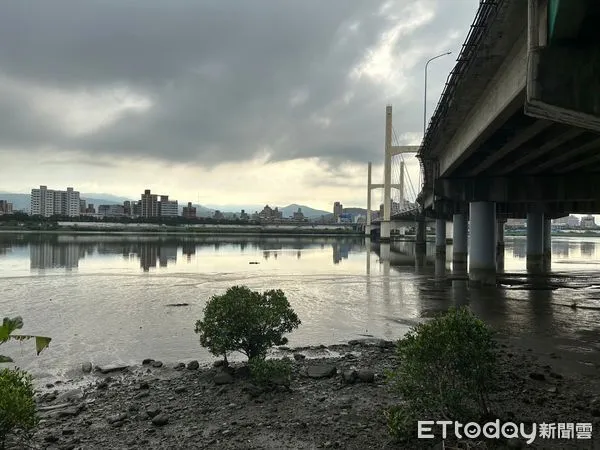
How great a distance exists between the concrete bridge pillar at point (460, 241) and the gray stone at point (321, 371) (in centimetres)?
4312

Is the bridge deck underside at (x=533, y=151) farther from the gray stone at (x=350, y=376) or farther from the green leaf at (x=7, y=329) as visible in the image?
the green leaf at (x=7, y=329)

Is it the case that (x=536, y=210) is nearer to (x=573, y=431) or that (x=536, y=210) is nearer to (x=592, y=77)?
(x=592, y=77)

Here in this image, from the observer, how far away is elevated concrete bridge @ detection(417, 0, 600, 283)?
356 inches

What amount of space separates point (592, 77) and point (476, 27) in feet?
17.0

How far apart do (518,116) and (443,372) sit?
12.6m

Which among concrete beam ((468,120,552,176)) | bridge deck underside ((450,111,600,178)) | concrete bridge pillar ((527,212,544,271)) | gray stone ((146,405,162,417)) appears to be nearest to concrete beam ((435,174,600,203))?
bridge deck underside ((450,111,600,178))

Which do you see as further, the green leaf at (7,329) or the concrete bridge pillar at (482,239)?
the concrete bridge pillar at (482,239)

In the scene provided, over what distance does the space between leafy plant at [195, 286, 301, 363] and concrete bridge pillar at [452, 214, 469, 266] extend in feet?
144

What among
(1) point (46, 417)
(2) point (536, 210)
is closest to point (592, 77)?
(1) point (46, 417)

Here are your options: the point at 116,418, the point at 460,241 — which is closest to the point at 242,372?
the point at 116,418

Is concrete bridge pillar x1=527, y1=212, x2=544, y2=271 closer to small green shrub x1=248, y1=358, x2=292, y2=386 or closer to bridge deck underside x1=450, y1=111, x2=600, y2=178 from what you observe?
bridge deck underside x1=450, y1=111, x2=600, y2=178

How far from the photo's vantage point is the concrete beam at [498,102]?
12.5 m

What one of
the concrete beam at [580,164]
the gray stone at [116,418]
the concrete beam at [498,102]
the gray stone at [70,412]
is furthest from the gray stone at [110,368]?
the concrete beam at [580,164]

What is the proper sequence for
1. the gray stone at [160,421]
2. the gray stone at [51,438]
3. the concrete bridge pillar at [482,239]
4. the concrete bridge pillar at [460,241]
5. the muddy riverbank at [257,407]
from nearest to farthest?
the muddy riverbank at [257,407] → the gray stone at [51,438] → the gray stone at [160,421] → the concrete bridge pillar at [482,239] → the concrete bridge pillar at [460,241]
